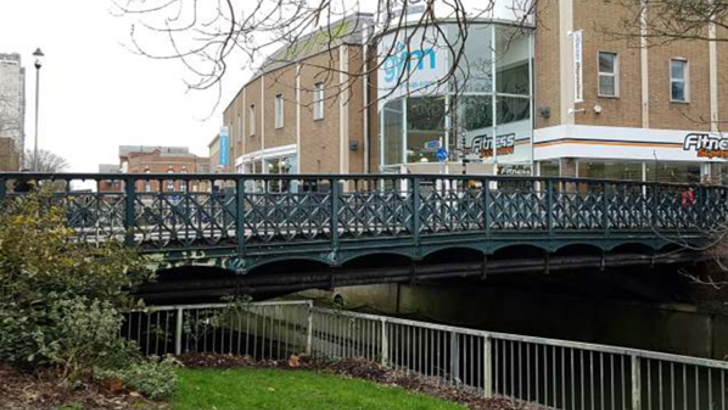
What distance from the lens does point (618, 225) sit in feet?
51.7

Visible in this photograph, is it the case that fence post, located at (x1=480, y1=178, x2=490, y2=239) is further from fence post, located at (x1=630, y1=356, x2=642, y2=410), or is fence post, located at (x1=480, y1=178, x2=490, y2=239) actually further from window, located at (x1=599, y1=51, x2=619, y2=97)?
window, located at (x1=599, y1=51, x2=619, y2=97)

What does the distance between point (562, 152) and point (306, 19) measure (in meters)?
19.1

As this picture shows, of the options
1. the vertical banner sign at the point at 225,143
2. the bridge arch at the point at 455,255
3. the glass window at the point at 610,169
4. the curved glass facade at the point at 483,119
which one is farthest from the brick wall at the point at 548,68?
the vertical banner sign at the point at 225,143

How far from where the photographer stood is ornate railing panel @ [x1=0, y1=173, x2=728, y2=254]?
984cm

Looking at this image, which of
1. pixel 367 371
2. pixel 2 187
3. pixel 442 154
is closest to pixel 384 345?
pixel 367 371

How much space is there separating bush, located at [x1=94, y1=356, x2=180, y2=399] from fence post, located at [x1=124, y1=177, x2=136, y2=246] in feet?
8.58

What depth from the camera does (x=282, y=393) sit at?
8.84 m

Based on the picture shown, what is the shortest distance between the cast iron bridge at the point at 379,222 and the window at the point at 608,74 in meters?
7.80

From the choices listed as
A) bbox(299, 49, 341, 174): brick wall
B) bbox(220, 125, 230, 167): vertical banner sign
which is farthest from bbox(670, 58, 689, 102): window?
bbox(220, 125, 230, 167): vertical banner sign

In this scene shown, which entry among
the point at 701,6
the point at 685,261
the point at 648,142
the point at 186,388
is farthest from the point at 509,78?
the point at 186,388

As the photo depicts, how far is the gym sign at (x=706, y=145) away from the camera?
85.0ft

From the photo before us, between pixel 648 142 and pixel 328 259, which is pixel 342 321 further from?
pixel 648 142

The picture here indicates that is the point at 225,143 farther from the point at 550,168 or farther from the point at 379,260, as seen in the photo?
the point at 379,260

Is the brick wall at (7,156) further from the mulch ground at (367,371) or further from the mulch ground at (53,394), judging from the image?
the mulch ground at (53,394)
